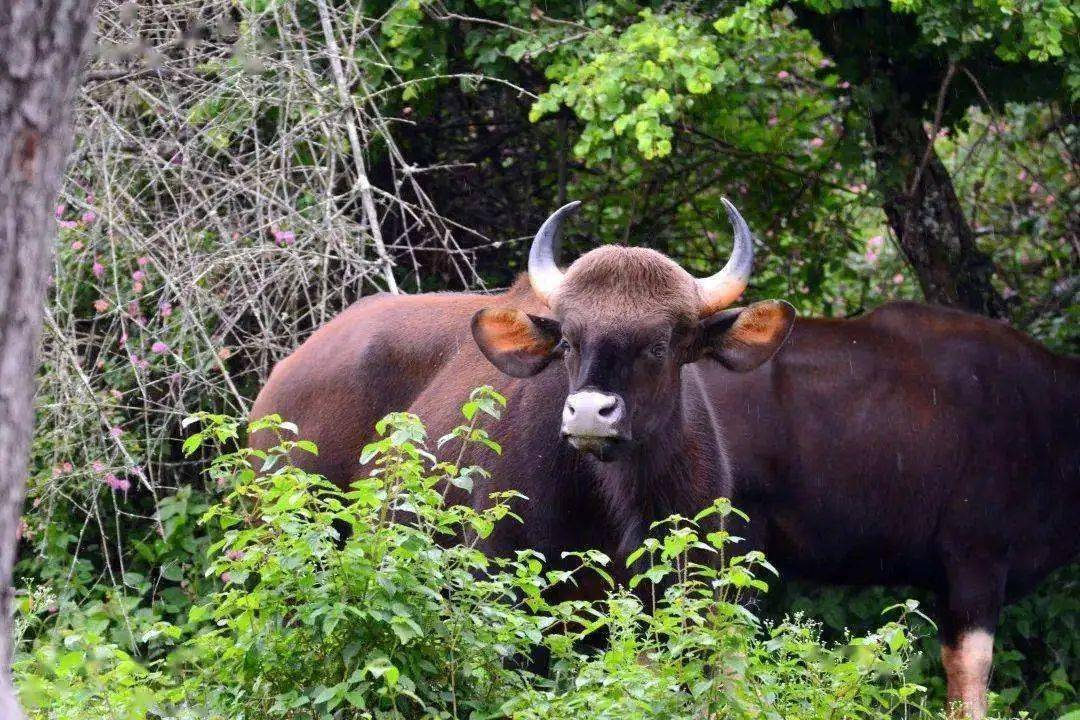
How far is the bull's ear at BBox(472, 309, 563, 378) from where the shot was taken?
5797mm

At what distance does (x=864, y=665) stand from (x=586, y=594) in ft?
6.14

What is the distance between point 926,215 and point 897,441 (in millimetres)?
1523

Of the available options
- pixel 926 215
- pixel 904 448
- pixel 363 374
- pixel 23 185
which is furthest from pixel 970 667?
pixel 23 185

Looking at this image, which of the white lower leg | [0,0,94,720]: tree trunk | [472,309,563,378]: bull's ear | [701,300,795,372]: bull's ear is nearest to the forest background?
the white lower leg

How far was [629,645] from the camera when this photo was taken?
4105 millimetres

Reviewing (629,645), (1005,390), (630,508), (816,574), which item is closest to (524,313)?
(630,508)

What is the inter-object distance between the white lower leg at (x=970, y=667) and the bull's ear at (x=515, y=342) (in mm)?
2722

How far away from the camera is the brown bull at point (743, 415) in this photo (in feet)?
18.3

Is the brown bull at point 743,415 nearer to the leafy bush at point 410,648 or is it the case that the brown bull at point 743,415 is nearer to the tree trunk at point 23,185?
the leafy bush at point 410,648

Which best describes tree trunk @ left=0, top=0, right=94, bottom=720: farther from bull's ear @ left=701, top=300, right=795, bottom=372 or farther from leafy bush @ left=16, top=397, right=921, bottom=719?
bull's ear @ left=701, top=300, right=795, bottom=372

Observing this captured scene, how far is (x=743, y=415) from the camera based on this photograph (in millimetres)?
7379

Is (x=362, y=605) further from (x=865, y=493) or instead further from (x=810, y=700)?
(x=865, y=493)

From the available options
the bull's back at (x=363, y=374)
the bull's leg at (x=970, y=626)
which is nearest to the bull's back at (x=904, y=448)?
the bull's leg at (x=970, y=626)

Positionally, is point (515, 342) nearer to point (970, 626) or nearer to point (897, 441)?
point (897, 441)
